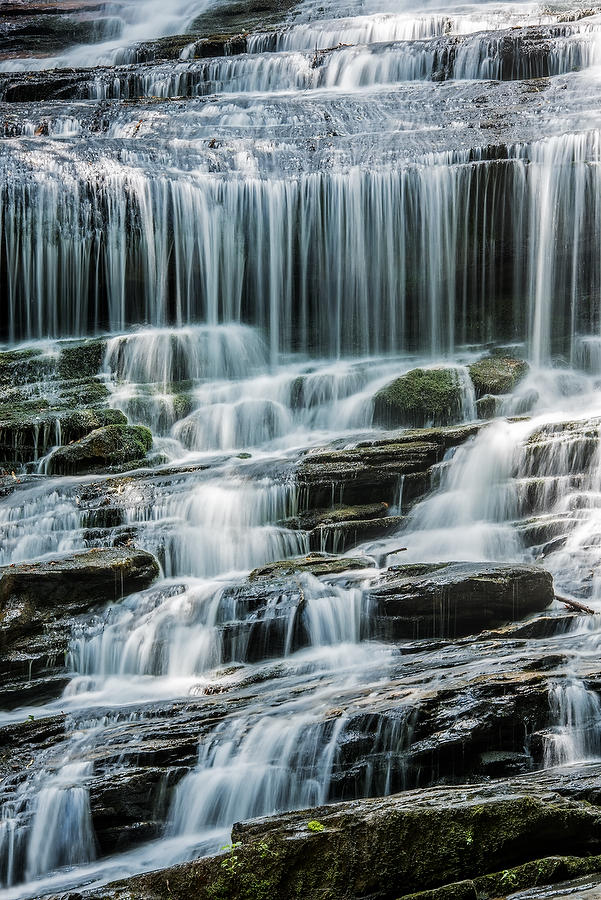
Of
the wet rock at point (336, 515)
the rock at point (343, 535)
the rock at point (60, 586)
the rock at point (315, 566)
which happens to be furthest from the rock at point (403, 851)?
the wet rock at point (336, 515)

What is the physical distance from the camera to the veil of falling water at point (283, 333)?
20.7ft

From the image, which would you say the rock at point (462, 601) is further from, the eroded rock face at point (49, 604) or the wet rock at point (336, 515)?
the eroded rock face at point (49, 604)

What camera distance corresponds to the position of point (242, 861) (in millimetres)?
4520

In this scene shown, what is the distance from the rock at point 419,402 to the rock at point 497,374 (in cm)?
34

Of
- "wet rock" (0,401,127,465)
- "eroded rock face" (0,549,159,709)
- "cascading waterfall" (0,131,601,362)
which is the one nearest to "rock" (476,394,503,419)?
"cascading waterfall" (0,131,601,362)

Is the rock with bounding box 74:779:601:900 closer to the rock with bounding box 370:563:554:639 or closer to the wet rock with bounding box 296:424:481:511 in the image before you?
the rock with bounding box 370:563:554:639

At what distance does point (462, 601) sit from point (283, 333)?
28.9 feet

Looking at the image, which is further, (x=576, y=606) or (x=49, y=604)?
(x=49, y=604)

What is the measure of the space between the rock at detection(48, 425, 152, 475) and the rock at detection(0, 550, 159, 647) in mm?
2852

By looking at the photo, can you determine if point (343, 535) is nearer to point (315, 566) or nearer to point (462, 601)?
point (315, 566)

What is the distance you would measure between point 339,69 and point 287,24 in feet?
14.7

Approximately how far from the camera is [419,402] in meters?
13.0

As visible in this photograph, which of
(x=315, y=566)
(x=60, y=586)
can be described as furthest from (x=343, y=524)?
(x=60, y=586)

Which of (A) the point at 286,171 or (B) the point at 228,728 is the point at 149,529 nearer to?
(B) the point at 228,728
